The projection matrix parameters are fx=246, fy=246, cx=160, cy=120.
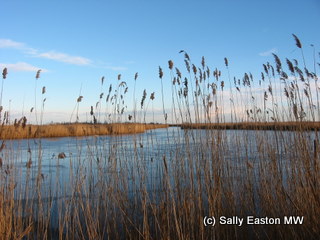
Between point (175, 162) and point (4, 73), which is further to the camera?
point (175, 162)

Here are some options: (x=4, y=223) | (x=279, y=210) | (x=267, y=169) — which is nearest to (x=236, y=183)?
(x=267, y=169)

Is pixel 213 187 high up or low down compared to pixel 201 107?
down

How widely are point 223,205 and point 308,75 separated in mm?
1851

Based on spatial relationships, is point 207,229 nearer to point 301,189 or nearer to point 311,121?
point 301,189

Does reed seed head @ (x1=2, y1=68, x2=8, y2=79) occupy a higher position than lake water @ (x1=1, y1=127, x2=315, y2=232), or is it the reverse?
reed seed head @ (x1=2, y1=68, x2=8, y2=79)

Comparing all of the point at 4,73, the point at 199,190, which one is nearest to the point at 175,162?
the point at 199,190

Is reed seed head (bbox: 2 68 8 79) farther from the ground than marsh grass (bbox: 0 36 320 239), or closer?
farther from the ground

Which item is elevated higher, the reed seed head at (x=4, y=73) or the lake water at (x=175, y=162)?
the reed seed head at (x=4, y=73)

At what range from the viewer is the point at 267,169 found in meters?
3.05

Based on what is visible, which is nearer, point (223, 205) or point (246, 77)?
point (223, 205)

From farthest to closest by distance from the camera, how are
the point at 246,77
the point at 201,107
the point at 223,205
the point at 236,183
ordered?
the point at 246,77, the point at 236,183, the point at 201,107, the point at 223,205

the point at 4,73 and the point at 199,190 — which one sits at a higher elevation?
the point at 4,73

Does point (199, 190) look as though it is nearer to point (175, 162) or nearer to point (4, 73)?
point (175, 162)

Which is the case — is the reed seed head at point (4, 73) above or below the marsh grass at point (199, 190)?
above
